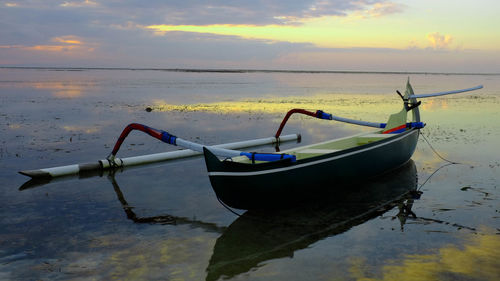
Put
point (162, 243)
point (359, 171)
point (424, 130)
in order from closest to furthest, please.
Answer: point (162, 243)
point (359, 171)
point (424, 130)

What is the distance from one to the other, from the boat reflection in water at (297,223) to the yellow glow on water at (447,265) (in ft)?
4.32

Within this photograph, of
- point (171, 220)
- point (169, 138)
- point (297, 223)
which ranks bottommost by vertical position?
point (297, 223)

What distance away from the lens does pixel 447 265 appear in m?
6.22

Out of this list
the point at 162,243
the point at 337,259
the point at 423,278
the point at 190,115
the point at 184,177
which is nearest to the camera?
the point at 423,278

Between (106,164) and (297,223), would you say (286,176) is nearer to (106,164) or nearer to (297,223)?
(297,223)

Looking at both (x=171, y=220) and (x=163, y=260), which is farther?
(x=171, y=220)

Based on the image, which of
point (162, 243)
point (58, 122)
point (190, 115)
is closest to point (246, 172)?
point (162, 243)

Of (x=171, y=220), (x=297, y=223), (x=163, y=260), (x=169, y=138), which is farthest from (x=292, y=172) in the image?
(x=163, y=260)

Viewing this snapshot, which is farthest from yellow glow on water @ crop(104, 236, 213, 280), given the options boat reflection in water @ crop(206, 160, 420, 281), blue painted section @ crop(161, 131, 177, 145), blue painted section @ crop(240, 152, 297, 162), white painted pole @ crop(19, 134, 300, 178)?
white painted pole @ crop(19, 134, 300, 178)

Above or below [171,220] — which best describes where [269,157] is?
above

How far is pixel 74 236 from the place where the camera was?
24.0 ft

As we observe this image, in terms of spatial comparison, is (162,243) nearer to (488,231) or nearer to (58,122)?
(488,231)

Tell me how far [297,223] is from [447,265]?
273 cm

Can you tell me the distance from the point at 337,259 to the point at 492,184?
6685mm
